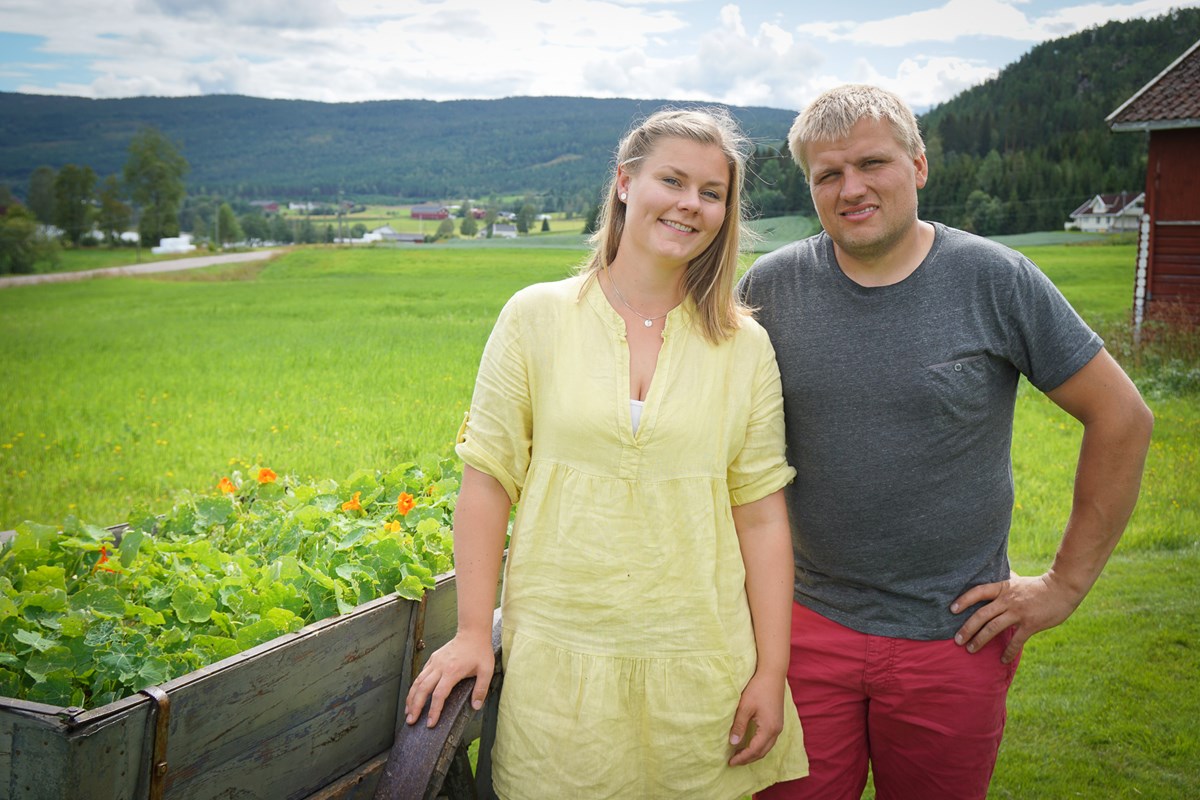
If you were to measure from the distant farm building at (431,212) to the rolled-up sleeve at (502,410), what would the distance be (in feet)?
103

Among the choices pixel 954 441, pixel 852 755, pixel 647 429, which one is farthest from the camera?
pixel 852 755

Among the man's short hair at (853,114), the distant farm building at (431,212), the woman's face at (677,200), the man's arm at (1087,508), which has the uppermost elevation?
the distant farm building at (431,212)

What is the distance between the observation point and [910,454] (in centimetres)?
180

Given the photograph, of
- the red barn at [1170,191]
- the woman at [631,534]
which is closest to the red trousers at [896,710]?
the woman at [631,534]

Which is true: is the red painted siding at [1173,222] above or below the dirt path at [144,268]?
above

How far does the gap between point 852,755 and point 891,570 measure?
408mm

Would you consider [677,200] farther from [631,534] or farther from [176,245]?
[176,245]

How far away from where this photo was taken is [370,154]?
35.9 metres

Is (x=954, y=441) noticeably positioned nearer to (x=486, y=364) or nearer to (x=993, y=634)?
(x=993, y=634)

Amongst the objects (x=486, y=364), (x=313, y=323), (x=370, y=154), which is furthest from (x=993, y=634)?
(x=370, y=154)

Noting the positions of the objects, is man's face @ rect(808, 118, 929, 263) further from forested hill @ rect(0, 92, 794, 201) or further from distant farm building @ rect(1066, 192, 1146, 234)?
forested hill @ rect(0, 92, 794, 201)

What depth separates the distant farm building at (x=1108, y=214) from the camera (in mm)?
14391

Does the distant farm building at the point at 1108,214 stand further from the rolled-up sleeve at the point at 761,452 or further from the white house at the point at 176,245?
the white house at the point at 176,245

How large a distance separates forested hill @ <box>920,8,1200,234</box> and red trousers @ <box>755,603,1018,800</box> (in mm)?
13636
